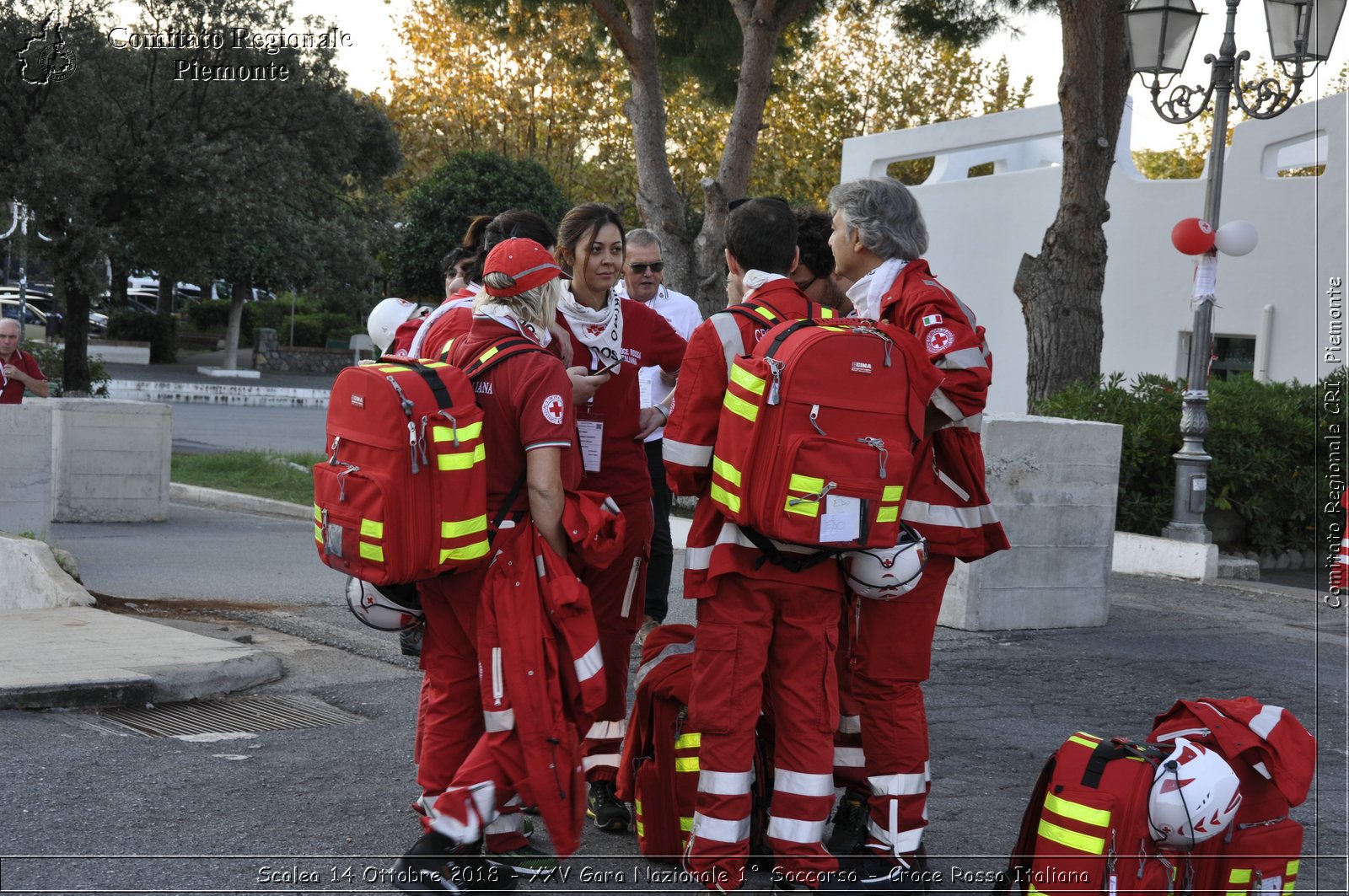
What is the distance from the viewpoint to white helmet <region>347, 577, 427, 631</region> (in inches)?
148

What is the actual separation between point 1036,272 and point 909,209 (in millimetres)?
8370

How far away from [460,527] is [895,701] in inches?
54.6

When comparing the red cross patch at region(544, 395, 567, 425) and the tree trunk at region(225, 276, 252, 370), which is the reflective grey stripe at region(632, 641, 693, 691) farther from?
the tree trunk at region(225, 276, 252, 370)

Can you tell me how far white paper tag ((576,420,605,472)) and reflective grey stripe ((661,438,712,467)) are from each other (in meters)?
0.73

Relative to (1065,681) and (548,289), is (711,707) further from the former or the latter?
(1065,681)

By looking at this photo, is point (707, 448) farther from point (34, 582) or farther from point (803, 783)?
point (34, 582)

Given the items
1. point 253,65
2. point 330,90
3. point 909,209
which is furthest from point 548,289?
point 330,90

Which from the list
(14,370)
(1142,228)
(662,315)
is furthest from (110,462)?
(1142,228)

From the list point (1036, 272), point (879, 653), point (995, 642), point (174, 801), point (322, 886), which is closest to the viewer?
point (322, 886)

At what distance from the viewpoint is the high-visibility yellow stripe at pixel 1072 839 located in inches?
131

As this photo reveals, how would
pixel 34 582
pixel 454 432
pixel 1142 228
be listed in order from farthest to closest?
pixel 1142 228 < pixel 34 582 < pixel 454 432

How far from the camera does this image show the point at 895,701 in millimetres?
3881

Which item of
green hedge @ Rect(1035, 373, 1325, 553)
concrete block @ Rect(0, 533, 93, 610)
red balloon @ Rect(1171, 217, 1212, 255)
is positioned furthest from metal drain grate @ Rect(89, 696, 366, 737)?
red balloon @ Rect(1171, 217, 1212, 255)

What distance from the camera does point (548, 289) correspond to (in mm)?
3924
